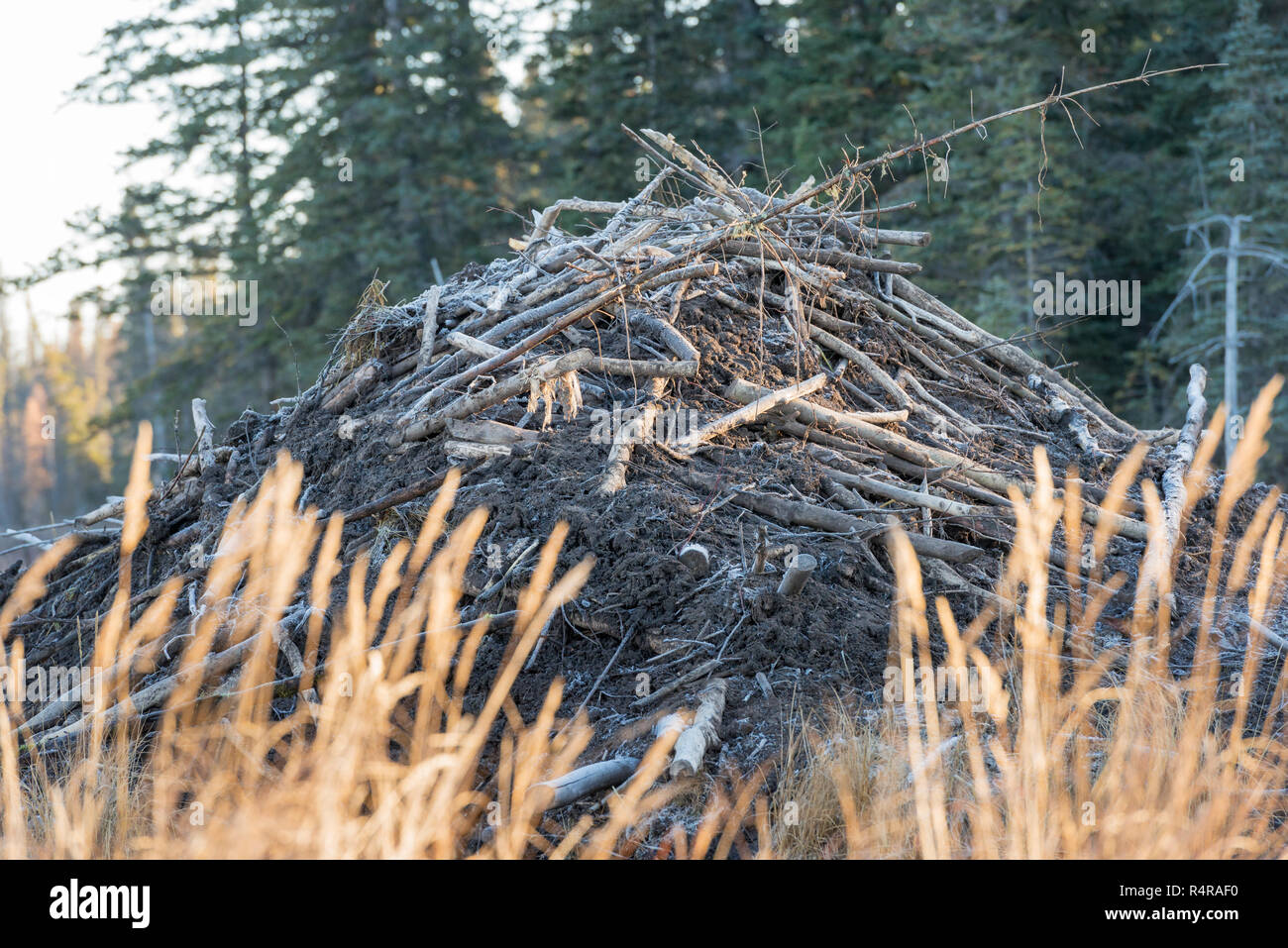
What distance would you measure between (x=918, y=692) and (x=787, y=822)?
937 millimetres

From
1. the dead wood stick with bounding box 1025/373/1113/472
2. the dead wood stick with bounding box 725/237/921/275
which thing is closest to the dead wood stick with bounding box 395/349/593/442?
the dead wood stick with bounding box 725/237/921/275

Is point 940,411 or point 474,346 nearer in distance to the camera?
point 474,346

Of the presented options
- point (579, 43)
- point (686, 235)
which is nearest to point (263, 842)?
point (686, 235)

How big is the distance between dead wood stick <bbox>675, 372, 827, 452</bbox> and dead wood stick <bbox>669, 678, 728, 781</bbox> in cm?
146

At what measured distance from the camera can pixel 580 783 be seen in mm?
3523

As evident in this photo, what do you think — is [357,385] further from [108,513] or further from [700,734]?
[700,734]

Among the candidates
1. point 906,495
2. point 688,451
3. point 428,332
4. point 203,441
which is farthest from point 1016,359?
point 203,441

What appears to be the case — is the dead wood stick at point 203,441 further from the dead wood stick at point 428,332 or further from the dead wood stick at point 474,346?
the dead wood stick at point 474,346

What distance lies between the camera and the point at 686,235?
668 centimetres

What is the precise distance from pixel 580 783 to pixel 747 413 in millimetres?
2427

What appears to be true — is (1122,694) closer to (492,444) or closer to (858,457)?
(858,457)

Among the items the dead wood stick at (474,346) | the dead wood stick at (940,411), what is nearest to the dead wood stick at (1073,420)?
the dead wood stick at (940,411)

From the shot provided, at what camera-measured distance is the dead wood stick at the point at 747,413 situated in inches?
205

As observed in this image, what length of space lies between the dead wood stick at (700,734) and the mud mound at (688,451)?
2.8 inches
